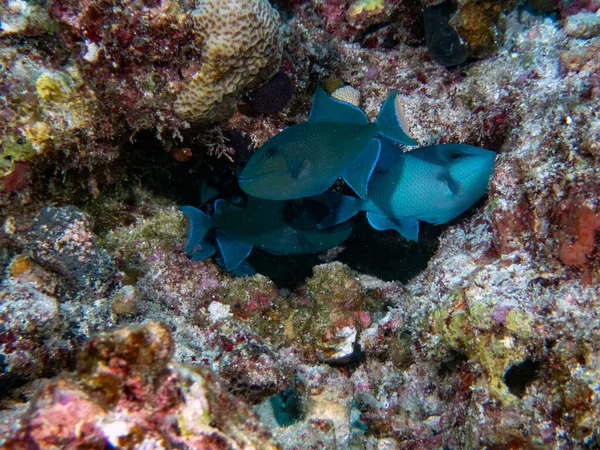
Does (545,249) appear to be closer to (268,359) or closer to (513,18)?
(268,359)

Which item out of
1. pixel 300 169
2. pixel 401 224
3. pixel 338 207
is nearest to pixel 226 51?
pixel 300 169

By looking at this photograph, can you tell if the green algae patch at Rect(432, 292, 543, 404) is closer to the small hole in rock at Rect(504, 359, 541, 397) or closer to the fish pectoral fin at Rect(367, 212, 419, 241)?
the small hole in rock at Rect(504, 359, 541, 397)

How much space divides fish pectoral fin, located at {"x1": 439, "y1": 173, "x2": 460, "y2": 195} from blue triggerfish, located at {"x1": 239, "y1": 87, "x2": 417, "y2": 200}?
46 cm

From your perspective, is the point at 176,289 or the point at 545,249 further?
the point at 176,289

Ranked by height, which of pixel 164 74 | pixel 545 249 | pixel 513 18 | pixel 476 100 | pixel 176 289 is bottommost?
pixel 176 289

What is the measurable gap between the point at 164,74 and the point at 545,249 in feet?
8.44

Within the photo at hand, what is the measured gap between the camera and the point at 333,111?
2.58 meters

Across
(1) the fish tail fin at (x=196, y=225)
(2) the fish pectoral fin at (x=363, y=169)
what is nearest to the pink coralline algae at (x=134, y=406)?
(2) the fish pectoral fin at (x=363, y=169)

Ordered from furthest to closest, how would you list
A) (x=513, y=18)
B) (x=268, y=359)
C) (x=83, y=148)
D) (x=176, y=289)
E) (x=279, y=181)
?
(x=513, y=18), (x=176, y=289), (x=268, y=359), (x=83, y=148), (x=279, y=181)

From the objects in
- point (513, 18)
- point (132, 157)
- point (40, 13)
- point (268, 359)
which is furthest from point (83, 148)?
point (513, 18)

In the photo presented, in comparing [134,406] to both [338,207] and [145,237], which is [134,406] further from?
[145,237]

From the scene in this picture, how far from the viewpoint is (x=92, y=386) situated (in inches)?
52.9

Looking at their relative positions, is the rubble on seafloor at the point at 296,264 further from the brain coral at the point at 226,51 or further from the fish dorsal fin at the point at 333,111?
the fish dorsal fin at the point at 333,111


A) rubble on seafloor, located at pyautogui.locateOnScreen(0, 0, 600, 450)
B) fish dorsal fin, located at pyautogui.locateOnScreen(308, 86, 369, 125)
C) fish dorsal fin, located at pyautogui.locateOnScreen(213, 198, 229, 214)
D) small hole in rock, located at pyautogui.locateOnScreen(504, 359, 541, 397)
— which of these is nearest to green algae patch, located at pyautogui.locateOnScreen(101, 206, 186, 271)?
rubble on seafloor, located at pyautogui.locateOnScreen(0, 0, 600, 450)
